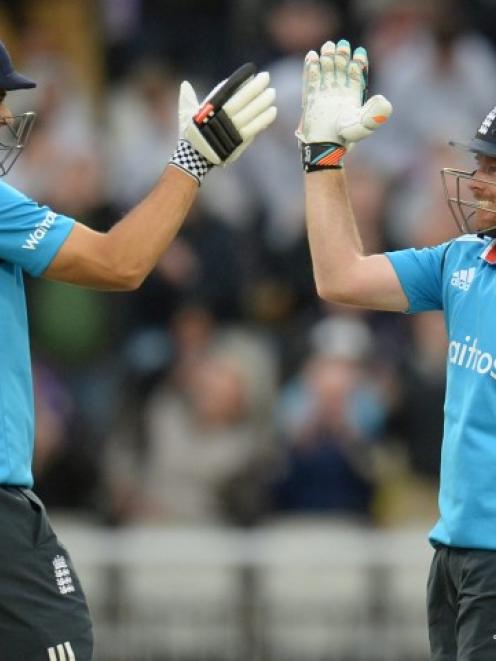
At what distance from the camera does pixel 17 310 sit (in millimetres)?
4891

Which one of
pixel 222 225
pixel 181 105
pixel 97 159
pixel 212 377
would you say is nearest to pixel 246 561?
pixel 212 377

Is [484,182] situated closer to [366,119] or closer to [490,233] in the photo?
[490,233]

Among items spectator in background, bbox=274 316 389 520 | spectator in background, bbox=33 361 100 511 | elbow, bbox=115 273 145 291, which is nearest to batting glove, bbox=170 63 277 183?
elbow, bbox=115 273 145 291

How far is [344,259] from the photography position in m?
5.23

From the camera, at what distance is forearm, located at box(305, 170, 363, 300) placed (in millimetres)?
5227

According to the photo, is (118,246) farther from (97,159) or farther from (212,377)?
(97,159)

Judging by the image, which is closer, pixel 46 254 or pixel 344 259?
pixel 46 254

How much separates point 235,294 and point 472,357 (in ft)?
15.1

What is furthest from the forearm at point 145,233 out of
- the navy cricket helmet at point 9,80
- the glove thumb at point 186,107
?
the navy cricket helmet at point 9,80

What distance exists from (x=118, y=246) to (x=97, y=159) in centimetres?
507

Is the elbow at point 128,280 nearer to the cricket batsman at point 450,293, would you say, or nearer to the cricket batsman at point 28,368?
the cricket batsman at point 28,368

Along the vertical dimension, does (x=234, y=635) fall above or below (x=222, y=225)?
below

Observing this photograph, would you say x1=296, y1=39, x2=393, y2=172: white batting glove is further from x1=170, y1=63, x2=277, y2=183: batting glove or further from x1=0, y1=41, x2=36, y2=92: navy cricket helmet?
x1=0, y1=41, x2=36, y2=92: navy cricket helmet

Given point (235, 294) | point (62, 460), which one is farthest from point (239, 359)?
point (62, 460)
